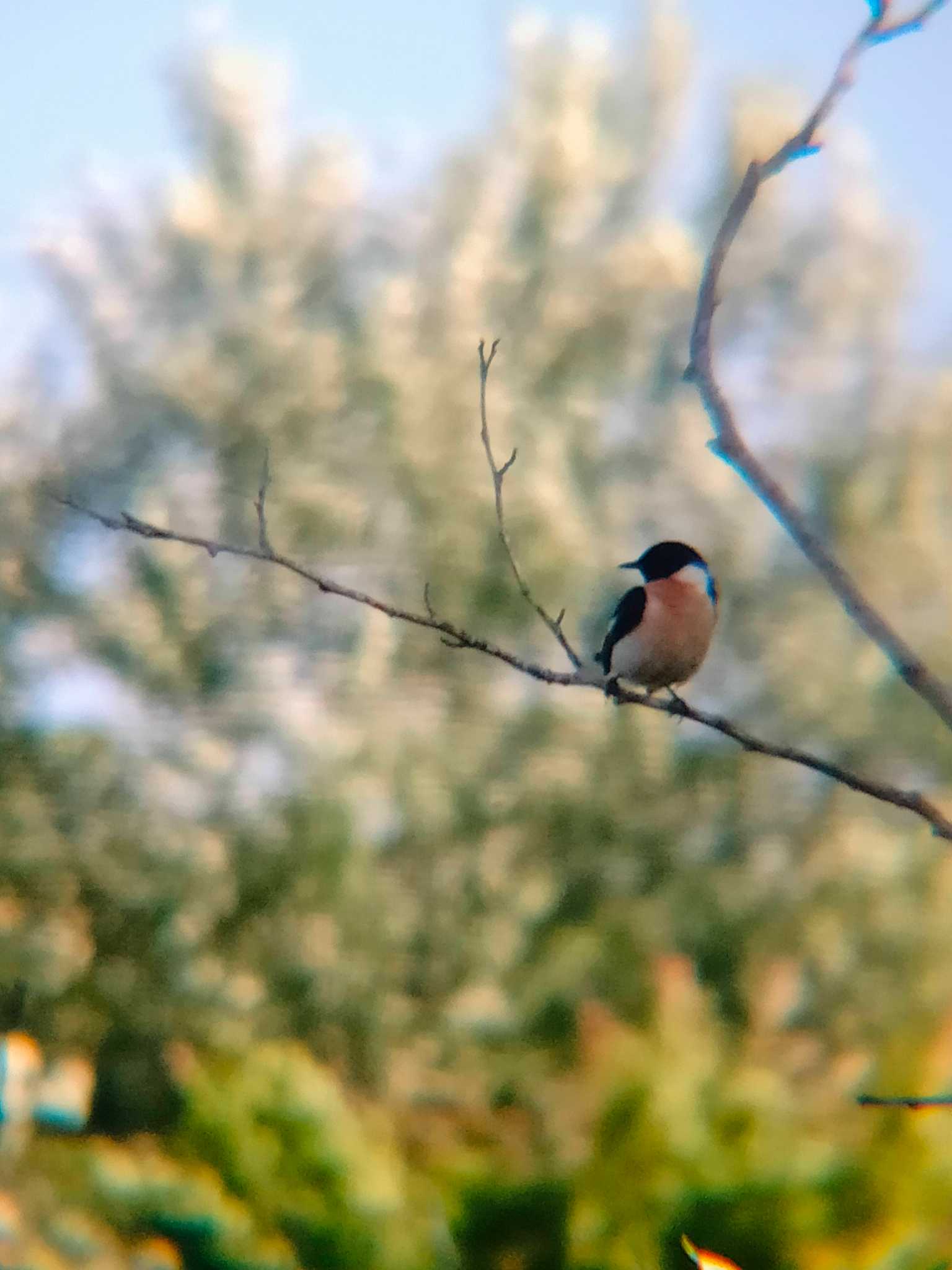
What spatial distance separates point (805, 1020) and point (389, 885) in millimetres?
2315

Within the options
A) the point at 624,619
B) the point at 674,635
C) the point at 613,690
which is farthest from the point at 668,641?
the point at 613,690

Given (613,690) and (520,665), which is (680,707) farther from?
(520,665)

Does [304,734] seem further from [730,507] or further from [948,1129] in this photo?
[948,1129]

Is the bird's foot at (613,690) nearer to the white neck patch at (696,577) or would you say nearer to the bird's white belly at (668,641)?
the bird's white belly at (668,641)

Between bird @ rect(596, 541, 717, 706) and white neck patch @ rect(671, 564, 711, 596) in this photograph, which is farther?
white neck patch @ rect(671, 564, 711, 596)

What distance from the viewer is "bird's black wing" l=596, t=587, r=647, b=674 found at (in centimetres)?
252

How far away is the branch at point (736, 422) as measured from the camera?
87 centimetres

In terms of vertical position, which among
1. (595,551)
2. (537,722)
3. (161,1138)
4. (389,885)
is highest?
(595,551)

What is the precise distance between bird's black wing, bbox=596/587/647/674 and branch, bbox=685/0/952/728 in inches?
58.4

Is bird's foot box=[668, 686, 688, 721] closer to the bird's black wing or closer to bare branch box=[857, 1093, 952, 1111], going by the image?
the bird's black wing

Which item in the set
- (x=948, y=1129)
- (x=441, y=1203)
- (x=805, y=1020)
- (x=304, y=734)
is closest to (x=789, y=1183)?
(x=948, y=1129)

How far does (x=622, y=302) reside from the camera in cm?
786

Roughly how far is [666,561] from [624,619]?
0.23 metres

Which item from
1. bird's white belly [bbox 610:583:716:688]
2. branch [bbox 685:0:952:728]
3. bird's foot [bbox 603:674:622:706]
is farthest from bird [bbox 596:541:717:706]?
branch [bbox 685:0:952:728]
